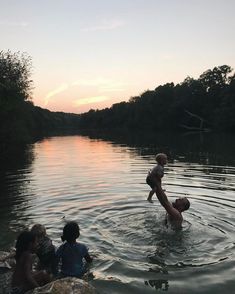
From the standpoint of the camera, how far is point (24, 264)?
7.73 metres

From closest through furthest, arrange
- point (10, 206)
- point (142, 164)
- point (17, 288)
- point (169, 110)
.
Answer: point (17, 288), point (10, 206), point (142, 164), point (169, 110)

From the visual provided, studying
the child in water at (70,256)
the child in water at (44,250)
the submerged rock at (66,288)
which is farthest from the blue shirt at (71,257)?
the submerged rock at (66,288)

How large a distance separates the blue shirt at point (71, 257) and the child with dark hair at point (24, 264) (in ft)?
3.16

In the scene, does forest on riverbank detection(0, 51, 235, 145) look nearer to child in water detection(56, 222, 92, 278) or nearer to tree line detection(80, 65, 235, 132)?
tree line detection(80, 65, 235, 132)

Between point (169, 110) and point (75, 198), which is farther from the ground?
point (169, 110)

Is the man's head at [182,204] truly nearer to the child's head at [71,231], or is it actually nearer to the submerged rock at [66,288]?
the child's head at [71,231]

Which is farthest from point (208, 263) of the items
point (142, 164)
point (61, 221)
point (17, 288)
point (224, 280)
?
point (142, 164)

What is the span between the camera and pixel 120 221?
13.8m

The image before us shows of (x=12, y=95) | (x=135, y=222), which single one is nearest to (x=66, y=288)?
(x=135, y=222)

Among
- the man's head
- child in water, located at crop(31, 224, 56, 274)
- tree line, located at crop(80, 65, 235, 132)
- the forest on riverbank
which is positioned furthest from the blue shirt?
tree line, located at crop(80, 65, 235, 132)

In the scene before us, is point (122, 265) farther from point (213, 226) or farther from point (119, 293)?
point (213, 226)

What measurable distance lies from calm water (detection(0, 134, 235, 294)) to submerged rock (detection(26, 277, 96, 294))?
76 cm

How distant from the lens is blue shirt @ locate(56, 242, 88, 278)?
8805 millimetres

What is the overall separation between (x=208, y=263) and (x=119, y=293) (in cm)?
251
